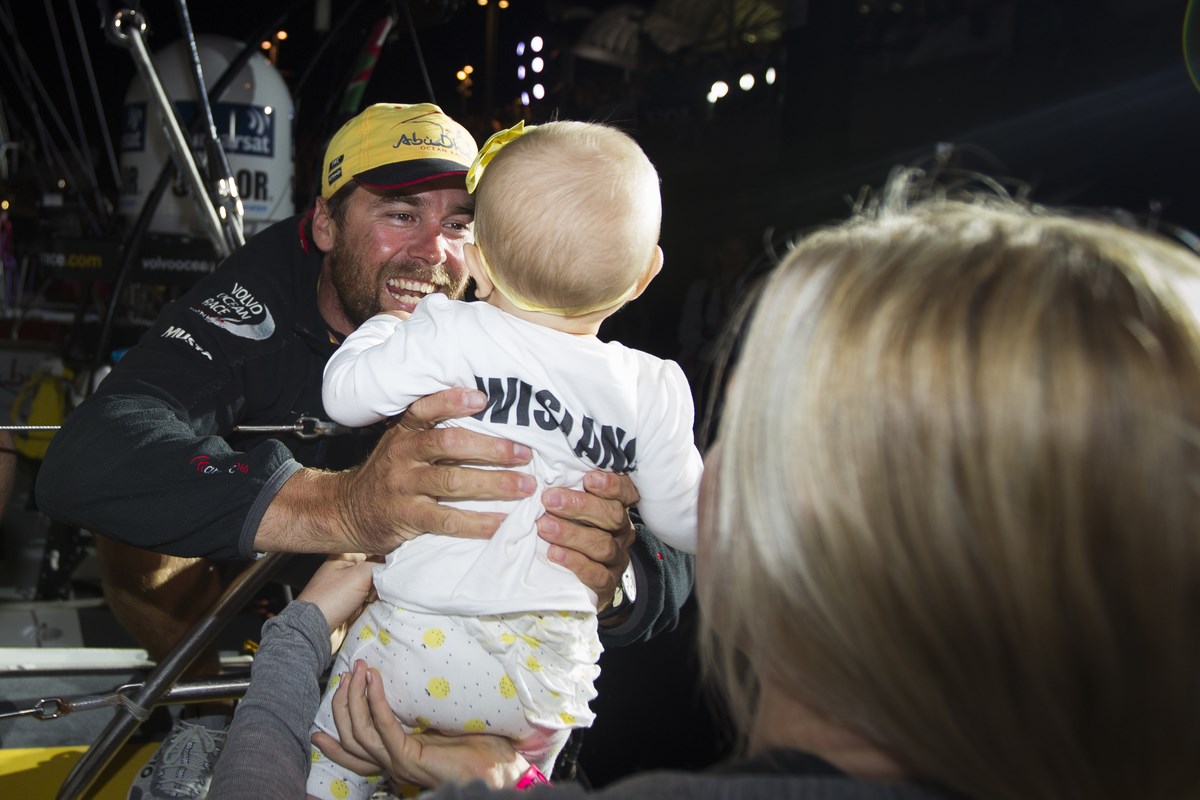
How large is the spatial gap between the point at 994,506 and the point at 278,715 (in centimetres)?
100

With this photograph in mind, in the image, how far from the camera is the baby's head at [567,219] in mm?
1260

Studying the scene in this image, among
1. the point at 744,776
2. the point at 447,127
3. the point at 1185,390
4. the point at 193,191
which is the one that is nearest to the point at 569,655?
the point at 744,776

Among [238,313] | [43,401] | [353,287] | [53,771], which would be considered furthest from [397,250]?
[43,401]

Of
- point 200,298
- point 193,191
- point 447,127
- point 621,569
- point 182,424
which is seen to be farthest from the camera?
point 193,191

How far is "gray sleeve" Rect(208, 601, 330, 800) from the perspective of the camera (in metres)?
1.11

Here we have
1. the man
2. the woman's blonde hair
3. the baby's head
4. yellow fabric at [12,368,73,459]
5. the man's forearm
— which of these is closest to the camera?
the woman's blonde hair

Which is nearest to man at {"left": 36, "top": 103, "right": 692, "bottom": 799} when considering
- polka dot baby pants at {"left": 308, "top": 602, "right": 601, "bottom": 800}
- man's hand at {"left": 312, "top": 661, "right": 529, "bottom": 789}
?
polka dot baby pants at {"left": 308, "top": 602, "right": 601, "bottom": 800}

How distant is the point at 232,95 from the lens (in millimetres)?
4004

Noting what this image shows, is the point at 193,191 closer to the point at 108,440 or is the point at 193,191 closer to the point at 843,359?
the point at 108,440

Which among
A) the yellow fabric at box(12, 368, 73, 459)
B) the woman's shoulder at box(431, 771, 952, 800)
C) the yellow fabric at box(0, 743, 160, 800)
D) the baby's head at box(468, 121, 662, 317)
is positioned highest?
the baby's head at box(468, 121, 662, 317)

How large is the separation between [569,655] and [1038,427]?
3.05 ft

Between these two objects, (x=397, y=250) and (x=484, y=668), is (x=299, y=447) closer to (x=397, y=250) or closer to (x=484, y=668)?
(x=397, y=250)

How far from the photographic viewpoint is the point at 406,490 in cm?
138

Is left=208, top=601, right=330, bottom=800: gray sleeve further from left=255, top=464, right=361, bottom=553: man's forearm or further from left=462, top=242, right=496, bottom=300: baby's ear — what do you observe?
left=462, top=242, right=496, bottom=300: baby's ear
